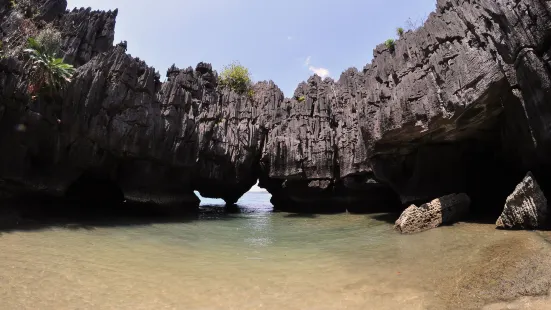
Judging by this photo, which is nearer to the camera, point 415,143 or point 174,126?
point 415,143

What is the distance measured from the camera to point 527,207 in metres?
8.82

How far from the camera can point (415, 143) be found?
14633 millimetres

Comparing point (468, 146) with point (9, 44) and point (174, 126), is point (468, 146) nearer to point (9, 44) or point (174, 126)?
point (174, 126)

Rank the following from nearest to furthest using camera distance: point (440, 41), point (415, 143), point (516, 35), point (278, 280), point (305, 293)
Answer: point (305, 293) < point (278, 280) < point (516, 35) < point (440, 41) < point (415, 143)

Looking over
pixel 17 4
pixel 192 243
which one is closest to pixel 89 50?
pixel 17 4

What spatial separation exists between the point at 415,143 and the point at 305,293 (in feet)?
37.3

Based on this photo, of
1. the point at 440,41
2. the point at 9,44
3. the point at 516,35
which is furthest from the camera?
the point at 9,44

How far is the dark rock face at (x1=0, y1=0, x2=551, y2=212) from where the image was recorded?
10.3 meters

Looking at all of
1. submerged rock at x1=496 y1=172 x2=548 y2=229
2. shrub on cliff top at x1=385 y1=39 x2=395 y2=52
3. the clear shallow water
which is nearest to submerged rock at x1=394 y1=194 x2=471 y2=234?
the clear shallow water

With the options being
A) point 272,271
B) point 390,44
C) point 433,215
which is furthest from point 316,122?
point 272,271

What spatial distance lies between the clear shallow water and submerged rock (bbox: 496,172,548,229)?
80 cm

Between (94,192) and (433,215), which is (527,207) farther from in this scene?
(94,192)

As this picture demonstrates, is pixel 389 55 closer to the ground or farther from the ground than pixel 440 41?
farther from the ground

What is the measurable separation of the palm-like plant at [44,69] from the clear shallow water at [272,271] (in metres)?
6.90
